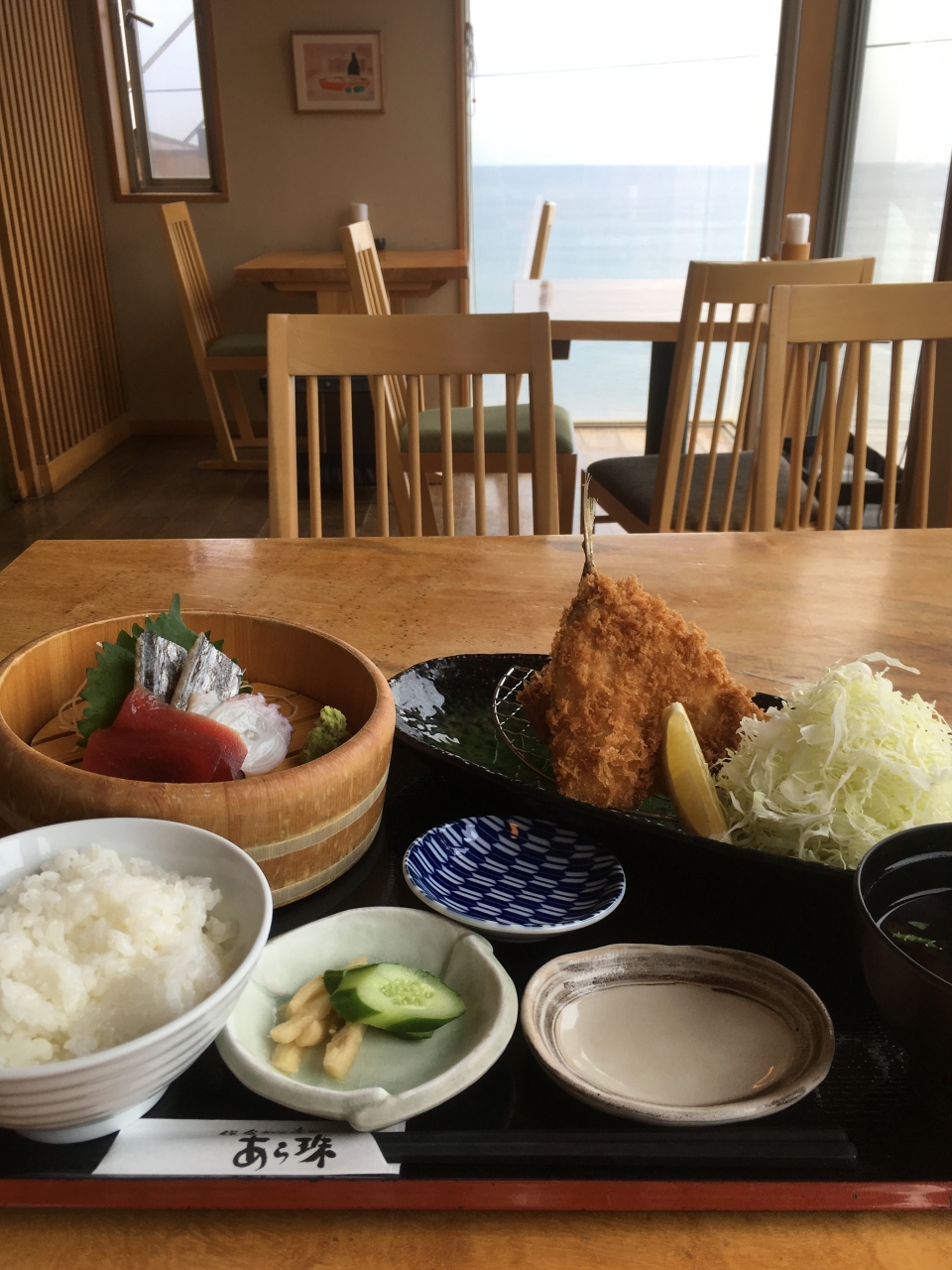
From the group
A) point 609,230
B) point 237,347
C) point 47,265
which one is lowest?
point 237,347

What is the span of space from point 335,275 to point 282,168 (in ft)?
3.48

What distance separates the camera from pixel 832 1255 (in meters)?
0.41

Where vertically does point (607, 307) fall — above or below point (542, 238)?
below

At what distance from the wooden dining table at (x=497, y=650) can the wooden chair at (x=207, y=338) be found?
137 inches

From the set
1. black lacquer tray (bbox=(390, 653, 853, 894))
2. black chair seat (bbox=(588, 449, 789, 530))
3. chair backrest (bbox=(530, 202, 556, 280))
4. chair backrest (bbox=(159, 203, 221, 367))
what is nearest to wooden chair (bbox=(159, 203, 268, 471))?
chair backrest (bbox=(159, 203, 221, 367))

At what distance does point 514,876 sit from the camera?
63cm

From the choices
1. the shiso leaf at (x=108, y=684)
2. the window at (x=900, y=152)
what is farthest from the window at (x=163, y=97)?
the shiso leaf at (x=108, y=684)

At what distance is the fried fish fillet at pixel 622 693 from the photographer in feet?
2.30

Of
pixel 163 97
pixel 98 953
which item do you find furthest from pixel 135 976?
pixel 163 97

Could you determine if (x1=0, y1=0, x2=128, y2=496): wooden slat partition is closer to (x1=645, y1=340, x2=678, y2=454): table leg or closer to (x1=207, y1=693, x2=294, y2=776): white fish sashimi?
(x1=645, y1=340, x2=678, y2=454): table leg

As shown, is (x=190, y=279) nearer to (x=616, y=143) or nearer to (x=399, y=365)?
(x=616, y=143)

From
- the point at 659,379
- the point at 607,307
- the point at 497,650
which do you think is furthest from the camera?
the point at 659,379

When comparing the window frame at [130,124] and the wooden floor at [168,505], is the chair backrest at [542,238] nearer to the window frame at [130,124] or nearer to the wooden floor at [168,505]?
the wooden floor at [168,505]

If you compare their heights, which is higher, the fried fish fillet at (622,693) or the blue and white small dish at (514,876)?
the fried fish fillet at (622,693)
